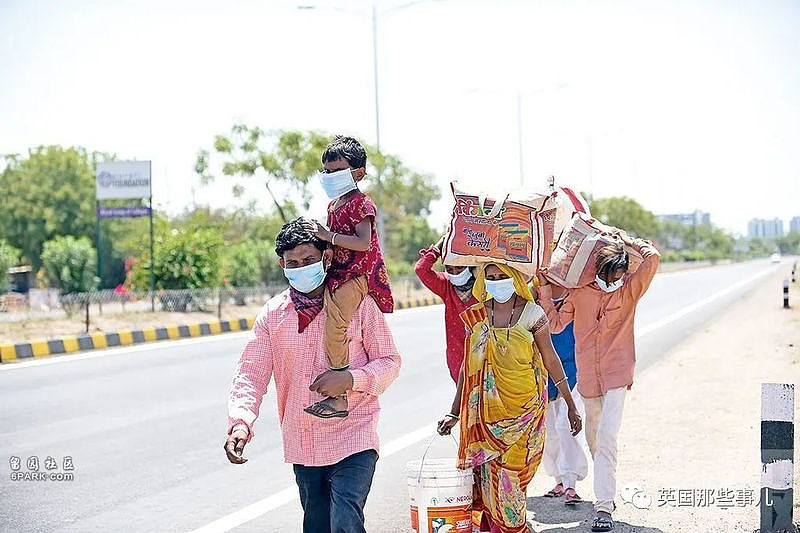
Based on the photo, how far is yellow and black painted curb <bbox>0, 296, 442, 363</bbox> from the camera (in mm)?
17422

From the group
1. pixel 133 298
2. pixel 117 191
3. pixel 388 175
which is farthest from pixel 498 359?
pixel 388 175

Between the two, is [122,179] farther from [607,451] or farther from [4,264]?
[607,451]

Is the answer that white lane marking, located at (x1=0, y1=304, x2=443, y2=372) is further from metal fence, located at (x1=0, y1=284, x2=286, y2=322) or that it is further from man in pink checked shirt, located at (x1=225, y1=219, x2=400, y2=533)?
man in pink checked shirt, located at (x1=225, y1=219, x2=400, y2=533)

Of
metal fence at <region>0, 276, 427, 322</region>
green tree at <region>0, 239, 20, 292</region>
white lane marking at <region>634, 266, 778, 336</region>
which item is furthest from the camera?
green tree at <region>0, 239, 20, 292</region>

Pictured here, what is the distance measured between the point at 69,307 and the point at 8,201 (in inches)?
1455

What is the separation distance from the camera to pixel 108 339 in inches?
768

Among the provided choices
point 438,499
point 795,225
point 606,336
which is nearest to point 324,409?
point 438,499

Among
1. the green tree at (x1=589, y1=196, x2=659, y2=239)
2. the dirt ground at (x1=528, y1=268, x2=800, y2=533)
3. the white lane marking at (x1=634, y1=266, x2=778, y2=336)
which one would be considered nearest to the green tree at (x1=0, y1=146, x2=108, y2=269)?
the white lane marking at (x1=634, y1=266, x2=778, y2=336)

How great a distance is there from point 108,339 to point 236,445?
16.3 meters

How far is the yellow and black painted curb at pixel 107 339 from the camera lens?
686 inches

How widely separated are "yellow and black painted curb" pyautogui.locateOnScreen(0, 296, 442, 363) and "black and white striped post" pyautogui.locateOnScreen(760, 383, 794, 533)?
1412 cm

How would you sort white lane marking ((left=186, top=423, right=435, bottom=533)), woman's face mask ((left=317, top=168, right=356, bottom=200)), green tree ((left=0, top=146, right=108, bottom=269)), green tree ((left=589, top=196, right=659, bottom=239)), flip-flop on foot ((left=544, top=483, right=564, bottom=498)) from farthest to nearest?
green tree ((left=589, top=196, right=659, bottom=239)), green tree ((left=0, top=146, right=108, bottom=269)), flip-flop on foot ((left=544, top=483, right=564, bottom=498)), white lane marking ((left=186, top=423, right=435, bottom=533)), woman's face mask ((left=317, top=168, right=356, bottom=200))

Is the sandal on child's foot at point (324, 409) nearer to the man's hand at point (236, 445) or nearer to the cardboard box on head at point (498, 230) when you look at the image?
the man's hand at point (236, 445)

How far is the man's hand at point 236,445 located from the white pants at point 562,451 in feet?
9.68
